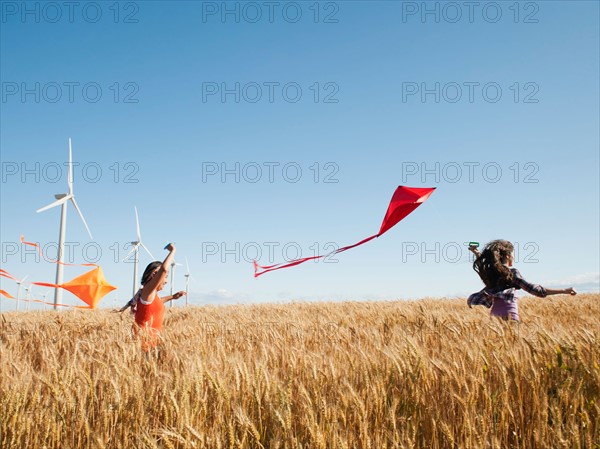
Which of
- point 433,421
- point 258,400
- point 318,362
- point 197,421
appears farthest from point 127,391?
point 433,421

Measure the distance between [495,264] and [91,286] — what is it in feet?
54.2

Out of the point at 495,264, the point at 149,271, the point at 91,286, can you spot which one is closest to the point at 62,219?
the point at 91,286

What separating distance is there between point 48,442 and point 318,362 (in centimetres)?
208

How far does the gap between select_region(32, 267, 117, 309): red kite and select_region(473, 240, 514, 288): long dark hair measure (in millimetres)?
15933

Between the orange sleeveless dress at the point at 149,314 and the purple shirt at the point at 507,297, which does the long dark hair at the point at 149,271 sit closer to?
the orange sleeveless dress at the point at 149,314

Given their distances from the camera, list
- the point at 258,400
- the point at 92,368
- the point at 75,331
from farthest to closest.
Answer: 1. the point at 75,331
2. the point at 92,368
3. the point at 258,400

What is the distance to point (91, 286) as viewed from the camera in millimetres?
18062

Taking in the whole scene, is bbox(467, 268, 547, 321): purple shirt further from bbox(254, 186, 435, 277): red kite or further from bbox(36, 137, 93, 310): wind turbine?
bbox(36, 137, 93, 310): wind turbine

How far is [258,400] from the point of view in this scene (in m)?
2.95

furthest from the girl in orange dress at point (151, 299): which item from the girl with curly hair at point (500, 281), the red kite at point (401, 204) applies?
the girl with curly hair at point (500, 281)

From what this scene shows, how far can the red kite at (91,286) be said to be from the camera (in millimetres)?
18016

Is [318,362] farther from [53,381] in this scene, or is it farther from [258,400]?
[53,381]

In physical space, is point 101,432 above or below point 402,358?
below

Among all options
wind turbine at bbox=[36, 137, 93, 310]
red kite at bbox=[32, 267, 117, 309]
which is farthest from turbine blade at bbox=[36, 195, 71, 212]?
red kite at bbox=[32, 267, 117, 309]
